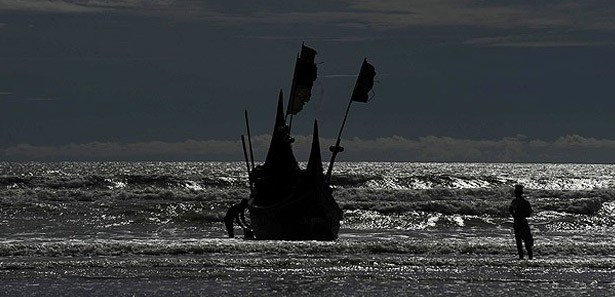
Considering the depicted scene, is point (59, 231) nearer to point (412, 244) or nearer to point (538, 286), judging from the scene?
point (412, 244)

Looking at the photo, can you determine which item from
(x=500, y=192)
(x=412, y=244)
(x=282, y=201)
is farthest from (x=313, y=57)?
(x=500, y=192)

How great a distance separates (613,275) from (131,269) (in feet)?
30.7

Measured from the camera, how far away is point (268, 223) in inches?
1148

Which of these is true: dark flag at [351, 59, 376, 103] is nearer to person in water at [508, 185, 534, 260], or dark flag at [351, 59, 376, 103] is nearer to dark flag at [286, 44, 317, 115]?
dark flag at [286, 44, 317, 115]

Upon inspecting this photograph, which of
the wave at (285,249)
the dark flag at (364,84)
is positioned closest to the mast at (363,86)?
the dark flag at (364,84)

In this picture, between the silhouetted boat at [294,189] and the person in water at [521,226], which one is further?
the silhouetted boat at [294,189]

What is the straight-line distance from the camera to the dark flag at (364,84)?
2920 cm

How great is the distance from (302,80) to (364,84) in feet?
5.94

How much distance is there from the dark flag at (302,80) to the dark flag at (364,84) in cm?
131

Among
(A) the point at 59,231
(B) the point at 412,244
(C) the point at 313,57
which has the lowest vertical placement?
(A) the point at 59,231

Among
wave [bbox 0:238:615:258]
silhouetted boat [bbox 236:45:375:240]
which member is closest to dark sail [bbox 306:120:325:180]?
silhouetted boat [bbox 236:45:375:240]

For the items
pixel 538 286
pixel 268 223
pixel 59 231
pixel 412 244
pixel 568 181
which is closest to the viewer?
pixel 538 286

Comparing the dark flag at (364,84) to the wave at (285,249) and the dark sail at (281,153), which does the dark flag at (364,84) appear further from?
the wave at (285,249)

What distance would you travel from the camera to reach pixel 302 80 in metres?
29.8
